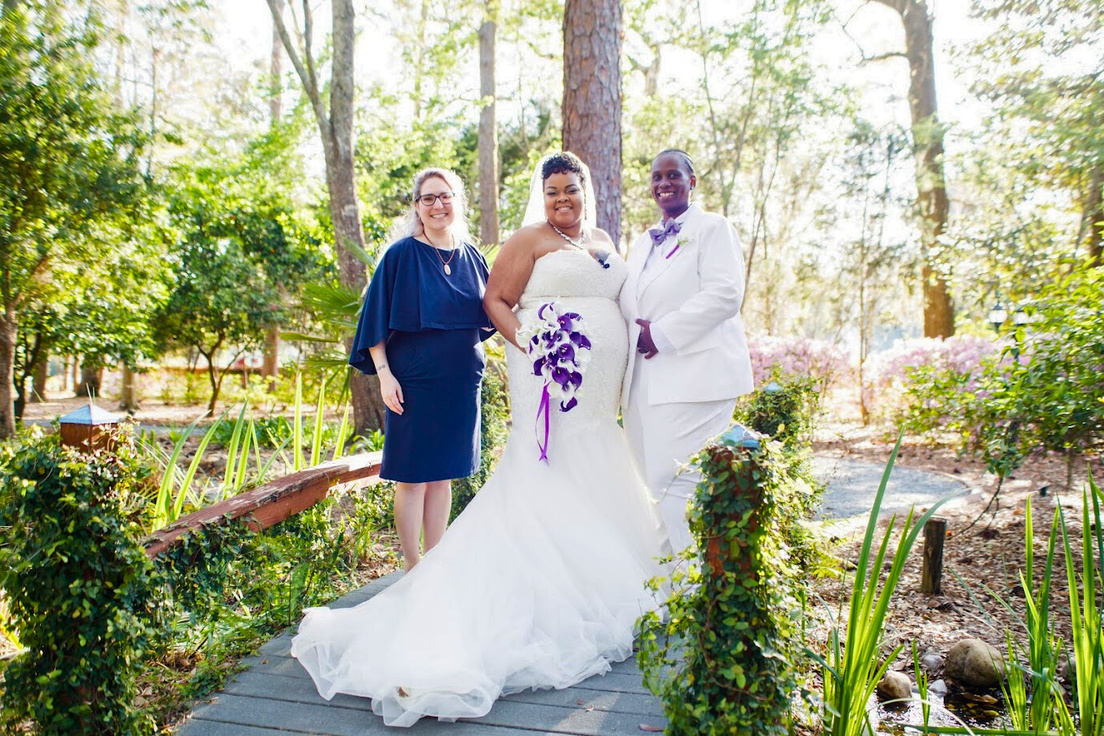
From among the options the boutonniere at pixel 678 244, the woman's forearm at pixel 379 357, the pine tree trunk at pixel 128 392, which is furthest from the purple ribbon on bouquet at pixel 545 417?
the pine tree trunk at pixel 128 392

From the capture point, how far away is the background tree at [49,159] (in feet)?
26.2

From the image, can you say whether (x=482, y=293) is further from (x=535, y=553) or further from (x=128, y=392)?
(x=128, y=392)

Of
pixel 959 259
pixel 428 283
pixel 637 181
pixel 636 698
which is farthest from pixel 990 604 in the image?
pixel 637 181

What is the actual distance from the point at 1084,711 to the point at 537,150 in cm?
1954

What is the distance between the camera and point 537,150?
2034cm

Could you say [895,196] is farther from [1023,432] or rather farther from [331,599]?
[331,599]

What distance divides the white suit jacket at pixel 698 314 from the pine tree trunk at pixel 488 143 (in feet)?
35.5

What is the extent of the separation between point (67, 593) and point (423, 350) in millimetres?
1778

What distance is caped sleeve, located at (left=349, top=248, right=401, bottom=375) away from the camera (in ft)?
12.1

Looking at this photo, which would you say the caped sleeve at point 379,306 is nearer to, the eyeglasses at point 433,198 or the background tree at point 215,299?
the eyeglasses at point 433,198

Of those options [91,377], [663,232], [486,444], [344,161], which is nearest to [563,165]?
[663,232]

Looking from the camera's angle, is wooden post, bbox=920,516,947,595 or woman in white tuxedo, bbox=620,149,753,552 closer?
woman in white tuxedo, bbox=620,149,753,552

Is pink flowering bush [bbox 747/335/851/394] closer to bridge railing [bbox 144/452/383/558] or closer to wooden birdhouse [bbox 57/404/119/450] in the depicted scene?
bridge railing [bbox 144/452/383/558]

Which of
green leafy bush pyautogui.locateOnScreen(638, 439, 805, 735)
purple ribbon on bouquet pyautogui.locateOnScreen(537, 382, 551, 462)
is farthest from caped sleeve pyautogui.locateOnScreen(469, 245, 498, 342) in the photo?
green leafy bush pyautogui.locateOnScreen(638, 439, 805, 735)
